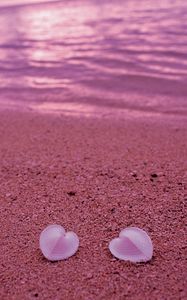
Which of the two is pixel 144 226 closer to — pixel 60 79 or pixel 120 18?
pixel 60 79

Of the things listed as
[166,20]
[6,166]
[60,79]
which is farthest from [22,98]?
[166,20]

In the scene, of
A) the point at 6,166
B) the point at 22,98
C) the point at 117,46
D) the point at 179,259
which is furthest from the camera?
the point at 117,46

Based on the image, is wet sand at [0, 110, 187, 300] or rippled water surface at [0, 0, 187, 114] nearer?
wet sand at [0, 110, 187, 300]

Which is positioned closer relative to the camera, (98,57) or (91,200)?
(91,200)

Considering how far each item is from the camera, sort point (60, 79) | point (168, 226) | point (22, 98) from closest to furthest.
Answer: point (168, 226)
point (22, 98)
point (60, 79)

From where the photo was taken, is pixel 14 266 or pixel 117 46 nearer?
A: pixel 14 266
